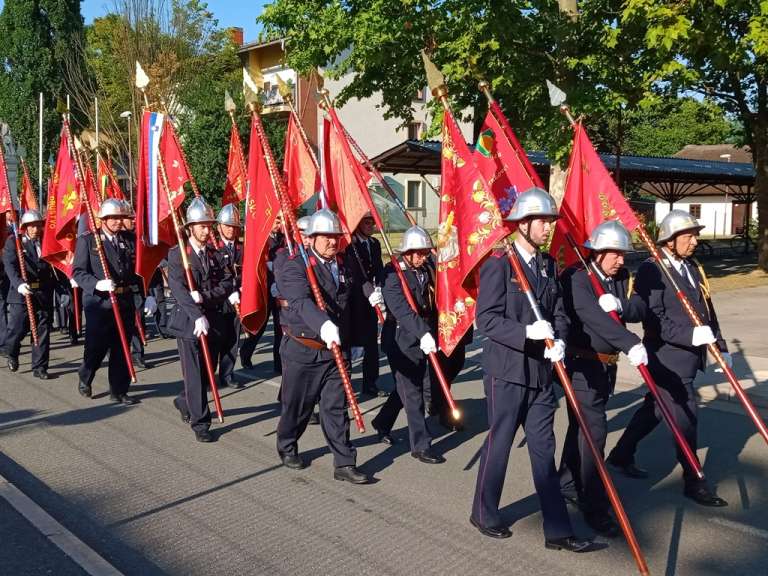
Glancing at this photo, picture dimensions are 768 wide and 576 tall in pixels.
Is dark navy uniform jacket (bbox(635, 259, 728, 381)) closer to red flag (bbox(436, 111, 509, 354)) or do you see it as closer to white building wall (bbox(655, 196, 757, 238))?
red flag (bbox(436, 111, 509, 354))

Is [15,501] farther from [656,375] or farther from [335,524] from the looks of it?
[656,375]

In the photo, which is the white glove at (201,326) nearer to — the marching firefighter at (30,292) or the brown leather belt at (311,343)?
the brown leather belt at (311,343)

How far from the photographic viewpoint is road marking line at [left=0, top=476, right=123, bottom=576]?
420cm

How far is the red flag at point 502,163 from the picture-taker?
6.14m

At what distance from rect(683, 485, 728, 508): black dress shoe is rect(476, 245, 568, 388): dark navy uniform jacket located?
1.45 m

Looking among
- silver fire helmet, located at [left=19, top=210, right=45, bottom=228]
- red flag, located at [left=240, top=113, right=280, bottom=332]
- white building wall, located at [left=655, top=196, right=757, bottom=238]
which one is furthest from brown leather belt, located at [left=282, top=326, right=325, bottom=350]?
white building wall, located at [left=655, top=196, right=757, bottom=238]

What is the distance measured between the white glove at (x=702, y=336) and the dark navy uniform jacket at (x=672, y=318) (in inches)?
3.2

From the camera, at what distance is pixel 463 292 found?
5.49 m

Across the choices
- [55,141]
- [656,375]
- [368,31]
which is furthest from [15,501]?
[55,141]

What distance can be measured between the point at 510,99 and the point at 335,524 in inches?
555

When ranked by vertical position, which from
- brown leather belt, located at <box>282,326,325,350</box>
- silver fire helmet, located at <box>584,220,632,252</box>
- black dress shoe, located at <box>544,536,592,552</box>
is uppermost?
silver fire helmet, located at <box>584,220,632,252</box>

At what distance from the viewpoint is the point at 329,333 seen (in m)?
5.39

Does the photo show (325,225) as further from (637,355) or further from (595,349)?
(637,355)

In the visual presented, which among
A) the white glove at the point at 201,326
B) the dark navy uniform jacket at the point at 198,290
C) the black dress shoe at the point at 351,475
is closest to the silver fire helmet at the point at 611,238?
the black dress shoe at the point at 351,475
